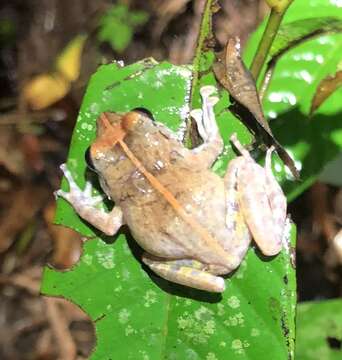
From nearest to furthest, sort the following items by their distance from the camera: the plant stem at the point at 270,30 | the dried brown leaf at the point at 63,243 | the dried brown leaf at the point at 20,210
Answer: the plant stem at the point at 270,30
the dried brown leaf at the point at 63,243
the dried brown leaf at the point at 20,210

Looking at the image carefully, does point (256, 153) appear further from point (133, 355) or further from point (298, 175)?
point (133, 355)

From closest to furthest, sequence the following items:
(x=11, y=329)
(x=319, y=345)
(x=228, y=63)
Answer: (x=228, y=63) < (x=319, y=345) < (x=11, y=329)

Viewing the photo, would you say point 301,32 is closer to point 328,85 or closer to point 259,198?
point 328,85

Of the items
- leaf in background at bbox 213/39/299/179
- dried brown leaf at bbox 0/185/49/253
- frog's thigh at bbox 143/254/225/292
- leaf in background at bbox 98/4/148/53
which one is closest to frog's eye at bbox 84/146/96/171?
frog's thigh at bbox 143/254/225/292

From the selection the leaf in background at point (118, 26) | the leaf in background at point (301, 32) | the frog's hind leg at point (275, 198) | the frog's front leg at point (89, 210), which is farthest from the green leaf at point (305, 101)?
the leaf in background at point (118, 26)

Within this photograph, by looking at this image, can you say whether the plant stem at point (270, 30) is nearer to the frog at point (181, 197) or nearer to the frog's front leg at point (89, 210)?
the frog at point (181, 197)

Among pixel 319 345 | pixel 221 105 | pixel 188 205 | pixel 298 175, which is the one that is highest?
pixel 221 105

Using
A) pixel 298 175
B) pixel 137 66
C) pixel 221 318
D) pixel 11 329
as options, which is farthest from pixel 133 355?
pixel 11 329
